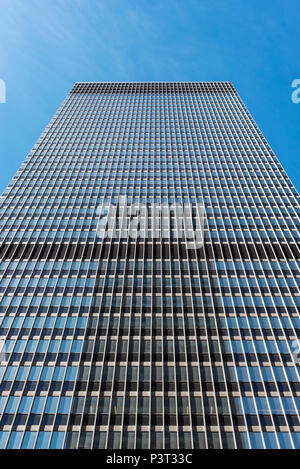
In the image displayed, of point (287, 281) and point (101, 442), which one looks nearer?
point (101, 442)

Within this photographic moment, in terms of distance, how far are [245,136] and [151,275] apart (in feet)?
218

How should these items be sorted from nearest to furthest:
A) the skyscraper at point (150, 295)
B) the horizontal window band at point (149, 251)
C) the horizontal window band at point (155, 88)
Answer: the skyscraper at point (150, 295) → the horizontal window band at point (149, 251) → the horizontal window band at point (155, 88)

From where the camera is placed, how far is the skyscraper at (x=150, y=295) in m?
44.8

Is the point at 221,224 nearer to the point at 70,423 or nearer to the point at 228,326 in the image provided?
the point at 228,326

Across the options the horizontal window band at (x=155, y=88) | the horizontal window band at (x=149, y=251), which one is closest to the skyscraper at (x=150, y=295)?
the horizontal window band at (x=149, y=251)

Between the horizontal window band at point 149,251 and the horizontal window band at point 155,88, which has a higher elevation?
the horizontal window band at point 155,88

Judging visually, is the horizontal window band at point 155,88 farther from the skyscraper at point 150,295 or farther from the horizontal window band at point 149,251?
the horizontal window band at point 149,251

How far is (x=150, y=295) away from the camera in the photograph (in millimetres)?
61219

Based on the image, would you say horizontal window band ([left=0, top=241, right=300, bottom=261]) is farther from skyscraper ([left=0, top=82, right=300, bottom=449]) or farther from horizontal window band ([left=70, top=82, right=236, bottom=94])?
horizontal window band ([left=70, top=82, right=236, bottom=94])

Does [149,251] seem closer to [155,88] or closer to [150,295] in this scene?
[150,295]
